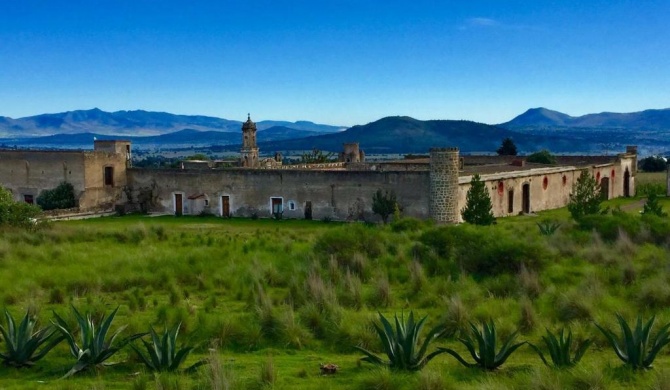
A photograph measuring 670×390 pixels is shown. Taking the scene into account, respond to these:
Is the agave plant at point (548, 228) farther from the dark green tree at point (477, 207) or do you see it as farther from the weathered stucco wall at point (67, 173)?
the weathered stucco wall at point (67, 173)

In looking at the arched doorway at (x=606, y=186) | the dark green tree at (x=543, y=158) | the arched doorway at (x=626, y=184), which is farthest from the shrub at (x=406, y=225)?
the dark green tree at (x=543, y=158)

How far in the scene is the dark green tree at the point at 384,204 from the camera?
31953 mm

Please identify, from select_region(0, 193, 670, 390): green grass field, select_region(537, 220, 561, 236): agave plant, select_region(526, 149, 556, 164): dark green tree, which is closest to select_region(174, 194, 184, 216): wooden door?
select_region(0, 193, 670, 390): green grass field

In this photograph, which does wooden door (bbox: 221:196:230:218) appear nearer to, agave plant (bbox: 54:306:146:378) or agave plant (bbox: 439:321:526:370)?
agave plant (bbox: 54:306:146:378)

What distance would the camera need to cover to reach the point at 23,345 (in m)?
9.30

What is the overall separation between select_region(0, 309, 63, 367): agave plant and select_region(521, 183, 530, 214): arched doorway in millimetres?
29102

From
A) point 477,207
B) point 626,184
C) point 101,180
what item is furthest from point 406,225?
point 626,184

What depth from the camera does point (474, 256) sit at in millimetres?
15445

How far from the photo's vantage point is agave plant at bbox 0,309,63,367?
9.27 meters

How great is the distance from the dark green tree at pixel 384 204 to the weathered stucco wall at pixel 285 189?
27cm

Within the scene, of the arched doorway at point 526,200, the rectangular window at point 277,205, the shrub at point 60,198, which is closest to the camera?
the rectangular window at point 277,205

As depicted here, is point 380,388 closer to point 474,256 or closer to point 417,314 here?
point 417,314

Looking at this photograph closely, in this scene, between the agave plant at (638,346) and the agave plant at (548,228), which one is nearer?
the agave plant at (638,346)

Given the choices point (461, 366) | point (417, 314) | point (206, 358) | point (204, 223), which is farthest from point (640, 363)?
point (204, 223)
